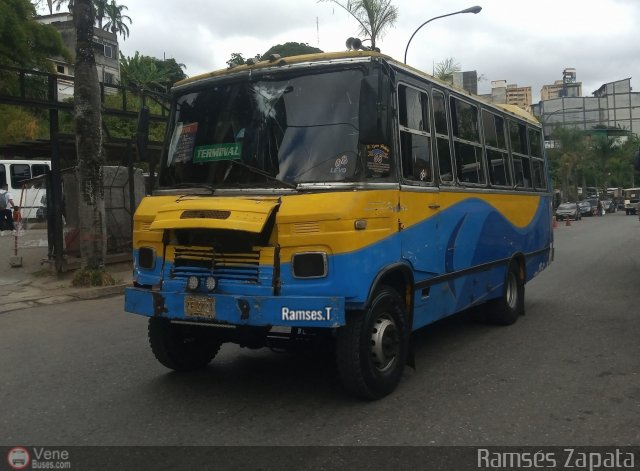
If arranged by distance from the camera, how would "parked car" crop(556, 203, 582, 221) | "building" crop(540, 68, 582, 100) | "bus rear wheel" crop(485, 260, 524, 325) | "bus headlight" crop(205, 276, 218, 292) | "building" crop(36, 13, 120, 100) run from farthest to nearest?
1. "building" crop(540, 68, 582, 100)
2. "building" crop(36, 13, 120, 100)
3. "parked car" crop(556, 203, 582, 221)
4. "bus rear wheel" crop(485, 260, 524, 325)
5. "bus headlight" crop(205, 276, 218, 292)

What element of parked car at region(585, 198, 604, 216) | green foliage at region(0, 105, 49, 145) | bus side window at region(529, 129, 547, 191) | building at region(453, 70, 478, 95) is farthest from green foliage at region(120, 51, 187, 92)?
bus side window at region(529, 129, 547, 191)

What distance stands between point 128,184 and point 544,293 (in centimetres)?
950

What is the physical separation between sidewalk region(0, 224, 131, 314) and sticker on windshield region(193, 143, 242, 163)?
5994 millimetres

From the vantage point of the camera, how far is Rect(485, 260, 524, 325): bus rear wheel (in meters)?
7.54

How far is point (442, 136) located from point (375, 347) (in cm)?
227

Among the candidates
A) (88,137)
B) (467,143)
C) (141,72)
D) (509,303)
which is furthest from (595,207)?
(467,143)

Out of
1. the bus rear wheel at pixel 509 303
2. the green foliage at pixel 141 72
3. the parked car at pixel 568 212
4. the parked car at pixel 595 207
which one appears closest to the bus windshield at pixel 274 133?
the bus rear wheel at pixel 509 303

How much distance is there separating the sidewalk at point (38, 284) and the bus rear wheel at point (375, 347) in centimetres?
706

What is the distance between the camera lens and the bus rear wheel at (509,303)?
297 inches

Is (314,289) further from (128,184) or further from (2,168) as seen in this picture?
(2,168)

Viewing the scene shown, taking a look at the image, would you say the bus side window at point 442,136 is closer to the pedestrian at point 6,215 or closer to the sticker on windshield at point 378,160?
the sticker on windshield at point 378,160

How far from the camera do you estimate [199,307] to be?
176 inches

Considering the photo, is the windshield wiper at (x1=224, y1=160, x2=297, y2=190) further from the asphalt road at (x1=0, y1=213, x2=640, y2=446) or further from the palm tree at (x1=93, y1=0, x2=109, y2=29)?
the palm tree at (x1=93, y1=0, x2=109, y2=29)
